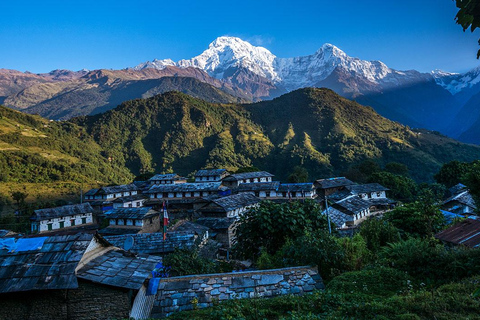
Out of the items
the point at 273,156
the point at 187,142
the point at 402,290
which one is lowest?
the point at 402,290

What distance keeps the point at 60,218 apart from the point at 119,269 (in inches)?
2076

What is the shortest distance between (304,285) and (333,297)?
136 cm

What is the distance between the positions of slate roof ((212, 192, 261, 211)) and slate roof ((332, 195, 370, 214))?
542 inches

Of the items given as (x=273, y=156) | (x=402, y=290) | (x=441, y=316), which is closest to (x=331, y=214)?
(x=402, y=290)

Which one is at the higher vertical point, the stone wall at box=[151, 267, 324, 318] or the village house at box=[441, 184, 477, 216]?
the village house at box=[441, 184, 477, 216]

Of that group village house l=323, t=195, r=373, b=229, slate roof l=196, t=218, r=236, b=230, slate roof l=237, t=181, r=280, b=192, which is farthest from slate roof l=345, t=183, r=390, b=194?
slate roof l=196, t=218, r=236, b=230

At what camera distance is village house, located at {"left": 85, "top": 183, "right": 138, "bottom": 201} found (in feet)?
213

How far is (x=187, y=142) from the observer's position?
141250 millimetres

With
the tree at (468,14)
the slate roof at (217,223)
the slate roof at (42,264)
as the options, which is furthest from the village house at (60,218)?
the tree at (468,14)

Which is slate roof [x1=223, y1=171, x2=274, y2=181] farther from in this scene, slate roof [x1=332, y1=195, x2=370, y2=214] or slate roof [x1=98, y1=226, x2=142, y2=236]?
slate roof [x1=98, y1=226, x2=142, y2=236]

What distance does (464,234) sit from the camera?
13320 millimetres

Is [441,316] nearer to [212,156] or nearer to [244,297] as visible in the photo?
[244,297]

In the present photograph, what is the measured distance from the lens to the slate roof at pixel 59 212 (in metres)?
46.8

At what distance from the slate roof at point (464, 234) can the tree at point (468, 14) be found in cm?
1278
